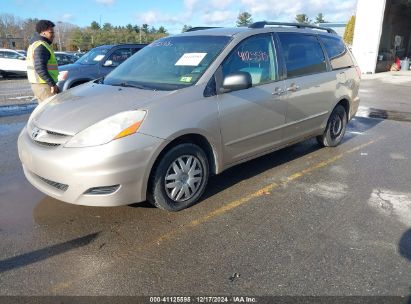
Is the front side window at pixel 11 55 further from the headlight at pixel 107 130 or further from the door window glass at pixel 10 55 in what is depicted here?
the headlight at pixel 107 130

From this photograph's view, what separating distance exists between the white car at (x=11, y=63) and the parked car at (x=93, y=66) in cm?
1286

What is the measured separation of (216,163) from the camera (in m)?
4.06

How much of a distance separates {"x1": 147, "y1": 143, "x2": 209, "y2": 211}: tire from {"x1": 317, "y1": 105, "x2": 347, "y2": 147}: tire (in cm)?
286

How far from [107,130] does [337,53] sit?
4.27 metres

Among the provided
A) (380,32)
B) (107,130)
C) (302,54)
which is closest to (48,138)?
(107,130)

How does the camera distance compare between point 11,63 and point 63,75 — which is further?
point 11,63

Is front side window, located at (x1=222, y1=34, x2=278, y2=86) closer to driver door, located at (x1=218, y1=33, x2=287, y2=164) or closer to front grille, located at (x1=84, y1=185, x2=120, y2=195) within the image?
driver door, located at (x1=218, y1=33, x2=287, y2=164)

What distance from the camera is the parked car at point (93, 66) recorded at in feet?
30.9

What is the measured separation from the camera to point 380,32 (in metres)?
21.6

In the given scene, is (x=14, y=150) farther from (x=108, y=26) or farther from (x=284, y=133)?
(x=108, y=26)

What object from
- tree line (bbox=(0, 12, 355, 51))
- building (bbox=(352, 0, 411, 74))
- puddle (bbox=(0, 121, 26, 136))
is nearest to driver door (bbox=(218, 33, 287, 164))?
puddle (bbox=(0, 121, 26, 136))

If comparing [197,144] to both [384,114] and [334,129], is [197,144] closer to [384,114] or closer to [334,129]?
[334,129]

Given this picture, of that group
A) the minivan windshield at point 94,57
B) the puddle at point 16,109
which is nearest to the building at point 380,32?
the minivan windshield at point 94,57

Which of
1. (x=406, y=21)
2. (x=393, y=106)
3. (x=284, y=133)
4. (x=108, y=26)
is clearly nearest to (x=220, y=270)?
(x=284, y=133)
